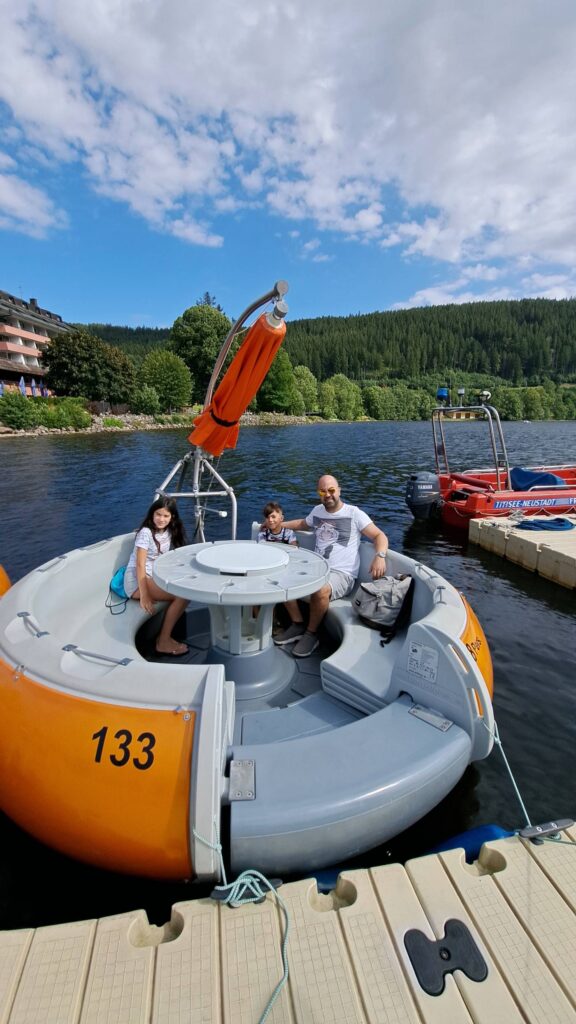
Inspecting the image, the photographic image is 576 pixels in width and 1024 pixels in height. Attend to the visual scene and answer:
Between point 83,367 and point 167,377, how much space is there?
323 inches

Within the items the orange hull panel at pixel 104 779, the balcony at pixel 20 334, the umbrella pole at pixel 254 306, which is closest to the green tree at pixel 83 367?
the balcony at pixel 20 334

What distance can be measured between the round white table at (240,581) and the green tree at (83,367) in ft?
149

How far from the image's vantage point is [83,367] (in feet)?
140

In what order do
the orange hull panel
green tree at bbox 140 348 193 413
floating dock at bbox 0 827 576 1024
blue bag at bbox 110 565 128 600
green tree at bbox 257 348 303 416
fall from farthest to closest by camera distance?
green tree at bbox 257 348 303 416 → green tree at bbox 140 348 193 413 → blue bag at bbox 110 565 128 600 → the orange hull panel → floating dock at bbox 0 827 576 1024

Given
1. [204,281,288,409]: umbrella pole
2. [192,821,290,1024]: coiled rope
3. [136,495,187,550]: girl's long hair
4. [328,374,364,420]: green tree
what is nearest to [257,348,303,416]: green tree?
[328,374,364,420]: green tree

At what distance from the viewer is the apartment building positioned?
47750 mm

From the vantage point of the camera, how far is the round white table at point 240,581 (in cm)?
279

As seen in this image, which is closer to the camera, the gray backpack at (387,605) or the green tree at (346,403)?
the gray backpack at (387,605)

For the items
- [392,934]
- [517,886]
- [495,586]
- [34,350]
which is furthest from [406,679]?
[34,350]

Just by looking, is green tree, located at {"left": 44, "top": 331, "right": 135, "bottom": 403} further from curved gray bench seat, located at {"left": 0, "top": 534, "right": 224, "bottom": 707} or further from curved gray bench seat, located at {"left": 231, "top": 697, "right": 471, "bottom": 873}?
curved gray bench seat, located at {"left": 231, "top": 697, "right": 471, "bottom": 873}

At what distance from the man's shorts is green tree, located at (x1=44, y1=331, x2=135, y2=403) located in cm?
4536

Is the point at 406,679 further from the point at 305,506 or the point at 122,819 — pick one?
the point at 305,506

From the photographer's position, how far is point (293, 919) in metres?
1.76

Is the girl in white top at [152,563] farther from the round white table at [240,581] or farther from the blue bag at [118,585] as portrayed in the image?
the round white table at [240,581]
